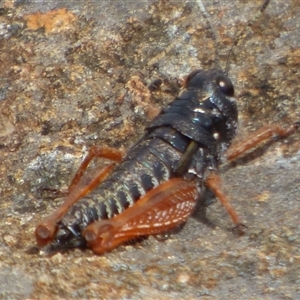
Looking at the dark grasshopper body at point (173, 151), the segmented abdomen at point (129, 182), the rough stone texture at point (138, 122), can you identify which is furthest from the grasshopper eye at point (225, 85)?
the segmented abdomen at point (129, 182)

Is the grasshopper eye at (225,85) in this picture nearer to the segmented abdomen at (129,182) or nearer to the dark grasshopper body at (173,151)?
the dark grasshopper body at (173,151)

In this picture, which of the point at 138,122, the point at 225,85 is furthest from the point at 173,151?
the point at 225,85

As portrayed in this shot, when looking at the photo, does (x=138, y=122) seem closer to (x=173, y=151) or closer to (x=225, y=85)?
(x=173, y=151)

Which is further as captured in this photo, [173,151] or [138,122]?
[138,122]

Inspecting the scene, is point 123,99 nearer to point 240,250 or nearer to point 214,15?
point 214,15

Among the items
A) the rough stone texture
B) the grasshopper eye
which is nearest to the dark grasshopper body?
the grasshopper eye
